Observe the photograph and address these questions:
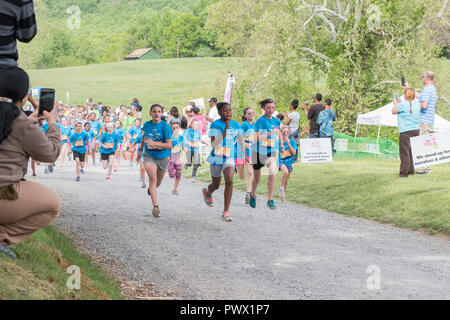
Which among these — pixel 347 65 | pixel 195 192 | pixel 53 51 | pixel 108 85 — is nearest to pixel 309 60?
pixel 347 65

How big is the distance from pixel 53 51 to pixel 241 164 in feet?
388

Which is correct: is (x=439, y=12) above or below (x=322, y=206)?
above

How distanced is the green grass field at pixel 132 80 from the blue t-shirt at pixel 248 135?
167 feet

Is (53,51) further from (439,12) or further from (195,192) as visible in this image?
(195,192)

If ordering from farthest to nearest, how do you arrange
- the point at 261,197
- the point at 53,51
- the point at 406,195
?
the point at 53,51 < the point at 261,197 < the point at 406,195

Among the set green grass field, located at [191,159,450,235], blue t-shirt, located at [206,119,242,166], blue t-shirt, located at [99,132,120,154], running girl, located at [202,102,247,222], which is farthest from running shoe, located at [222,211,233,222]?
blue t-shirt, located at [99,132,120,154]

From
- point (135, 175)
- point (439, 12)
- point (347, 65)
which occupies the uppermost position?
point (439, 12)

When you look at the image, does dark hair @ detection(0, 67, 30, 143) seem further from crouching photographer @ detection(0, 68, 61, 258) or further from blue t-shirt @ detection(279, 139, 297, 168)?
blue t-shirt @ detection(279, 139, 297, 168)

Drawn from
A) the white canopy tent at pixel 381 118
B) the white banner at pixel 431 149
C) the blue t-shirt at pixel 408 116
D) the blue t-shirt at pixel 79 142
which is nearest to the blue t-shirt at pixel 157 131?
the white banner at pixel 431 149

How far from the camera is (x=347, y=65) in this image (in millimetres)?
30625

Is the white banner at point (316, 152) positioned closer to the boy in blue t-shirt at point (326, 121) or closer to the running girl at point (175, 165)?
the boy in blue t-shirt at point (326, 121)

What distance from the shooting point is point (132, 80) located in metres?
95.8

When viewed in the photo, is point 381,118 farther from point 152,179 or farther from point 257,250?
point 257,250

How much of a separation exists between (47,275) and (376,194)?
10121mm
